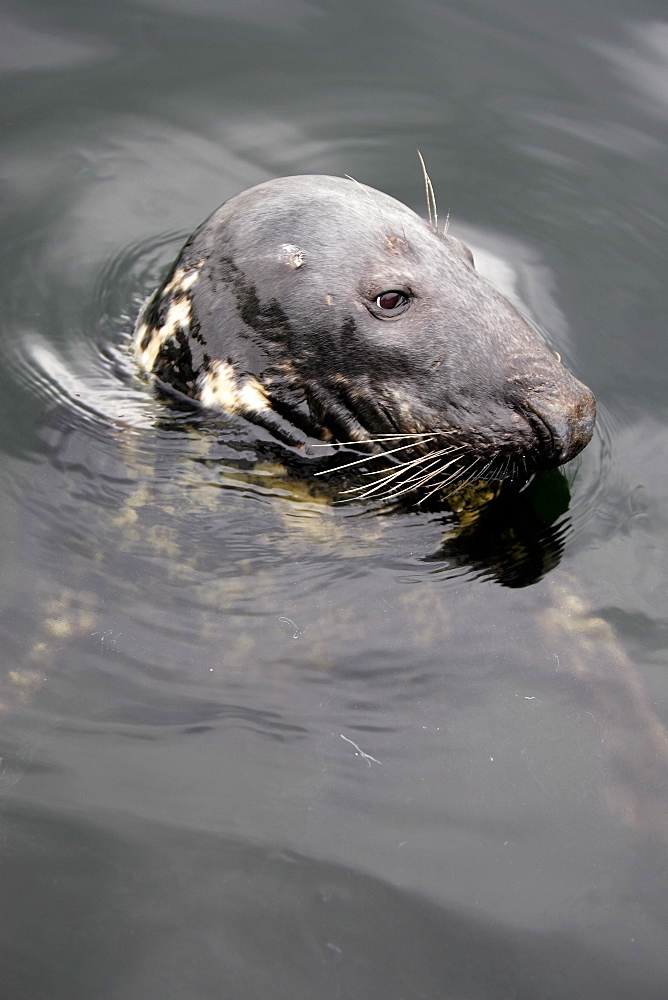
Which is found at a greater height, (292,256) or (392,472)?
(292,256)

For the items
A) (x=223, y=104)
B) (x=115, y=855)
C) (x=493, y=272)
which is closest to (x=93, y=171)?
(x=223, y=104)

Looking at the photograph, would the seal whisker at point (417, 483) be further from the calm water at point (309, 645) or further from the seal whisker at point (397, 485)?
the calm water at point (309, 645)

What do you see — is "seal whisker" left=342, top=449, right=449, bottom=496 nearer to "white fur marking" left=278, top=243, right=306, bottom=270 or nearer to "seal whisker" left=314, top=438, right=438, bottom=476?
"seal whisker" left=314, top=438, right=438, bottom=476

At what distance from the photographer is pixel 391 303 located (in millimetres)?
4645

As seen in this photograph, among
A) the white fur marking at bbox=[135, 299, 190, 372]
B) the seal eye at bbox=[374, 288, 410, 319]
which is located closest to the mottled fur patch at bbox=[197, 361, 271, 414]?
the white fur marking at bbox=[135, 299, 190, 372]

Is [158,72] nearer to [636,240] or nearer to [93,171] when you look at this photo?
[93,171]

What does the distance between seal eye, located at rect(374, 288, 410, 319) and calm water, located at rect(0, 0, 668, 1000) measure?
2.72 feet

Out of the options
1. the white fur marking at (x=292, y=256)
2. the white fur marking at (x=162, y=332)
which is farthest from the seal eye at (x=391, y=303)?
the white fur marking at (x=162, y=332)

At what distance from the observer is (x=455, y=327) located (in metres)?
4.60

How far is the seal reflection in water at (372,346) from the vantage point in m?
4.52

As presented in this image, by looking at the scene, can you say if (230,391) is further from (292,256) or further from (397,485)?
(397,485)

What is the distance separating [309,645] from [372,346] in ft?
4.23

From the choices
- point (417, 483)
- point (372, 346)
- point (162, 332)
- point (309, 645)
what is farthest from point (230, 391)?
point (309, 645)

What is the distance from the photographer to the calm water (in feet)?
11.3
